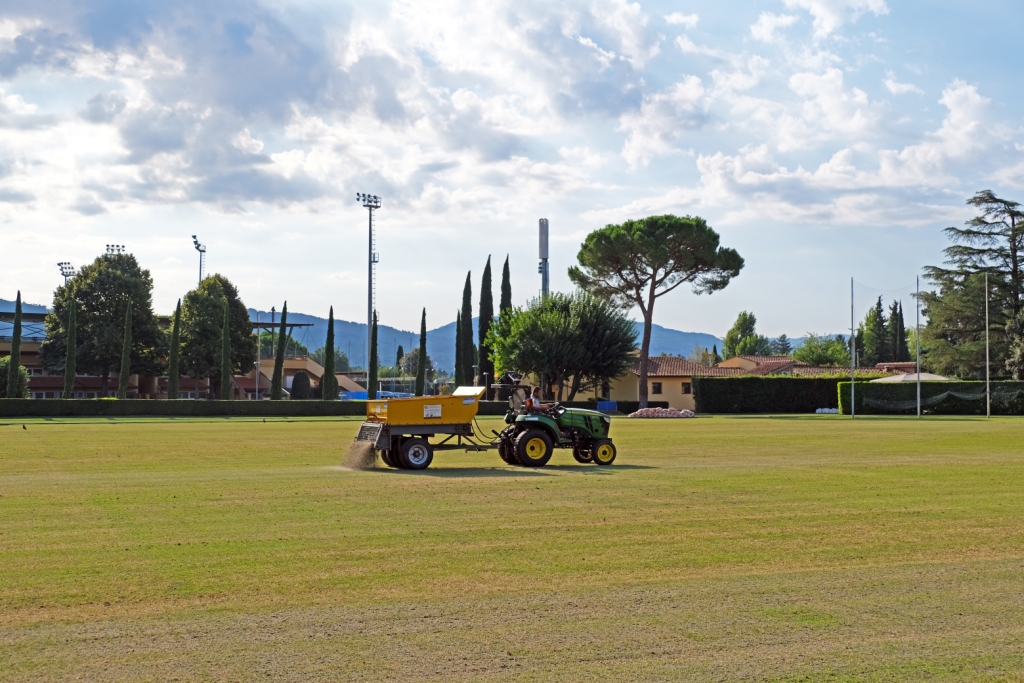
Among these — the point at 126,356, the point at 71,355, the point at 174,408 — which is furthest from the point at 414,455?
the point at 126,356

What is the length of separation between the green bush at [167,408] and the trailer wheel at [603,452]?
1397 inches

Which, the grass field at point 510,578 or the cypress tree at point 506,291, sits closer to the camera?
the grass field at point 510,578

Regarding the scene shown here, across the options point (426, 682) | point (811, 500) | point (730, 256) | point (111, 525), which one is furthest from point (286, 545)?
point (730, 256)

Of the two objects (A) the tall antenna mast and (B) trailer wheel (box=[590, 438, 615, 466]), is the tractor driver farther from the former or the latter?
(A) the tall antenna mast

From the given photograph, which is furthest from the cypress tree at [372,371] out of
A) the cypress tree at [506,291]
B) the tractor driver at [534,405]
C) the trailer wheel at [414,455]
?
the trailer wheel at [414,455]

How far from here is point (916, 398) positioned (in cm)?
6781

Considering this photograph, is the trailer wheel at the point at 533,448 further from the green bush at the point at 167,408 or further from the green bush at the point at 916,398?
the green bush at the point at 916,398

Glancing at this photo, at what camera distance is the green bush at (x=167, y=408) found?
59.5 meters

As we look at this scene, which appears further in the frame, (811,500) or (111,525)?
(811,500)

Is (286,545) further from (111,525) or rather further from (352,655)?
(352,655)

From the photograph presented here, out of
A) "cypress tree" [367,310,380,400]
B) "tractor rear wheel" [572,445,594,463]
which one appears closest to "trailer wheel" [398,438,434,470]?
"tractor rear wheel" [572,445,594,463]

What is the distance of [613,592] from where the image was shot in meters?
8.89

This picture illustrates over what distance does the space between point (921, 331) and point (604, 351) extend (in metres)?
25.4

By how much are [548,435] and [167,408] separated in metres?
46.7
